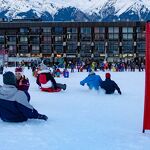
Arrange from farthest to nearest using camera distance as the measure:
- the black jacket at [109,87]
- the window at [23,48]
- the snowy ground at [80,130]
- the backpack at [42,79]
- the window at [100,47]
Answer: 1. the window at [23,48]
2. the window at [100,47]
3. the backpack at [42,79]
4. the black jacket at [109,87]
5. the snowy ground at [80,130]

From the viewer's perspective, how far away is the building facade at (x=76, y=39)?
90.6 metres

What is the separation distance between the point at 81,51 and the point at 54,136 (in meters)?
84.7

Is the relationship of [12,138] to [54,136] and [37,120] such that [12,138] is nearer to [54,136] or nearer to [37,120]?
[54,136]

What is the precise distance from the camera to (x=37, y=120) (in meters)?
8.32

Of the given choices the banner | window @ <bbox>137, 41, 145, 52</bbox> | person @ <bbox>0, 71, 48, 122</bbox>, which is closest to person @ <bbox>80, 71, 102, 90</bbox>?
person @ <bbox>0, 71, 48, 122</bbox>

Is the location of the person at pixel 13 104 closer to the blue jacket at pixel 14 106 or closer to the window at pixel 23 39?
the blue jacket at pixel 14 106

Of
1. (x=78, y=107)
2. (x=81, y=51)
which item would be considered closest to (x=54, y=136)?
(x=78, y=107)

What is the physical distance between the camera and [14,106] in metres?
7.75

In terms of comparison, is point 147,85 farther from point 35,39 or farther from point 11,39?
point 11,39

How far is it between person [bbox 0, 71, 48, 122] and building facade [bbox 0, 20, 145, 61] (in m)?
82.3

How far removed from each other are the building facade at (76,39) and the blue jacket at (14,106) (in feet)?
270

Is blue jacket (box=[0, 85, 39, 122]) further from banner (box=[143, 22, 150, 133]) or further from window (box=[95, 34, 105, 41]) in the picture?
window (box=[95, 34, 105, 41])

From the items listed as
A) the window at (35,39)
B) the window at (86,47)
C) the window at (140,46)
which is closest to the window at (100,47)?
the window at (86,47)

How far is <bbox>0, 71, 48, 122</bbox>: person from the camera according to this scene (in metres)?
7.75
